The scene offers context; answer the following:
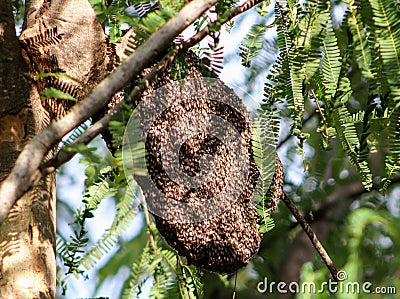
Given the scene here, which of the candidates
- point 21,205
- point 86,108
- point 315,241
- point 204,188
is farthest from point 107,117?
point 315,241

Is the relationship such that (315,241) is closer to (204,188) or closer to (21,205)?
(204,188)

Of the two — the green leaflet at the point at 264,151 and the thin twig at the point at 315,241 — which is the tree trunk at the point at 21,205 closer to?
the green leaflet at the point at 264,151

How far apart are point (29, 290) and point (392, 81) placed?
0.99 metres

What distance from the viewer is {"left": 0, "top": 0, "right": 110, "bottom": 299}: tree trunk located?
176 centimetres

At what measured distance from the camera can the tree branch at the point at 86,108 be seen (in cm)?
119

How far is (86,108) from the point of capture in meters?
1.29

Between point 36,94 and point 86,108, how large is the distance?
2.23 feet

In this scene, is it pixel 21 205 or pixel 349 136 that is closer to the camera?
pixel 349 136

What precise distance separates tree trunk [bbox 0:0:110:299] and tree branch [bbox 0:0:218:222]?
19.9 inches

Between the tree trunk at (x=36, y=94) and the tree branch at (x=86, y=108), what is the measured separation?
506 mm

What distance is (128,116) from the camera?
1370 mm

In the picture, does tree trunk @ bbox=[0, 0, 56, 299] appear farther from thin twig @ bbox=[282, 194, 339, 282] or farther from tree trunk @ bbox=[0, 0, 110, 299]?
thin twig @ bbox=[282, 194, 339, 282]

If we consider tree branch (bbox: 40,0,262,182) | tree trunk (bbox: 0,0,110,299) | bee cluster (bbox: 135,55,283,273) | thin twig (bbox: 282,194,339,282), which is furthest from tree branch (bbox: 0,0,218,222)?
thin twig (bbox: 282,194,339,282)

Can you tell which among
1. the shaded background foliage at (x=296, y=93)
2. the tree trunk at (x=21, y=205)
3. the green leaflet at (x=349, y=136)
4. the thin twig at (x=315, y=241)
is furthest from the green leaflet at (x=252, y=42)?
the tree trunk at (x=21, y=205)
